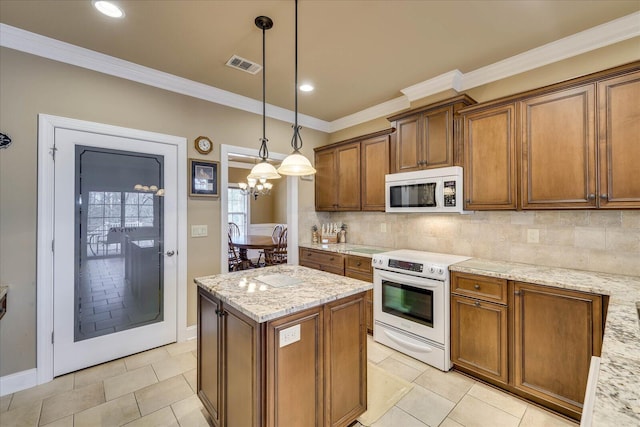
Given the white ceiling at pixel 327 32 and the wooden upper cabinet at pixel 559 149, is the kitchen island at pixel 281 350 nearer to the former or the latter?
the wooden upper cabinet at pixel 559 149

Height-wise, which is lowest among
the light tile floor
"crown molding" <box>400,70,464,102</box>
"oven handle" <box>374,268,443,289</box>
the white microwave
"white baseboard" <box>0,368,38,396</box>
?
the light tile floor

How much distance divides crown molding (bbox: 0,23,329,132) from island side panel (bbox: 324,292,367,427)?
2846 millimetres

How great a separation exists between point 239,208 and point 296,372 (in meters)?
6.85

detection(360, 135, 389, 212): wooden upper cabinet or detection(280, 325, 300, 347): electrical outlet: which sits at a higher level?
detection(360, 135, 389, 212): wooden upper cabinet

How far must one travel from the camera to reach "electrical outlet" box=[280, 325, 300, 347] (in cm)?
147

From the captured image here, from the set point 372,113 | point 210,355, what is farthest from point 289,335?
point 372,113

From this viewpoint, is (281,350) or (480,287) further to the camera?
(480,287)

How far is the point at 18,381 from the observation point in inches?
90.3

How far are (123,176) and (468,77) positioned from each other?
367 cm

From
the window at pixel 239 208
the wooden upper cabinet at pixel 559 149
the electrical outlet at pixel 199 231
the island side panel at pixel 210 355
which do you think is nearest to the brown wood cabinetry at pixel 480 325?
the wooden upper cabinet at pixel 559 149

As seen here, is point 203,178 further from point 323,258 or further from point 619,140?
point 619,140

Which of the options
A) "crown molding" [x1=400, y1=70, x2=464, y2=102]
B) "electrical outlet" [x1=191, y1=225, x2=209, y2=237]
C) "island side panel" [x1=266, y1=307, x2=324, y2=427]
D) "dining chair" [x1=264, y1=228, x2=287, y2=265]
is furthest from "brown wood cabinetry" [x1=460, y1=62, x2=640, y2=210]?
"dining chair" [x1=264, y1=228, x2=287, y2=265]

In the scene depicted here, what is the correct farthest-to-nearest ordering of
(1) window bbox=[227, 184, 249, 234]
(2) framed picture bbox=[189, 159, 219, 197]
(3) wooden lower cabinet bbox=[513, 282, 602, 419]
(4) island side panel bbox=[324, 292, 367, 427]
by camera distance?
(1) window bbox=[227, 184, 249, 234] → (2) framed picture bbox=[189, 159, 219, 197] → (3) wooden lower cabinet bbox=[513, 282, 602, 419] → (4) island side panel bbox=[324, 292, 367, 427]

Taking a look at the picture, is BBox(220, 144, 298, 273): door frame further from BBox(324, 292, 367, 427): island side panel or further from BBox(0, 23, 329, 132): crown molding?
BBox(324, 292, 367, 427): island side panel
